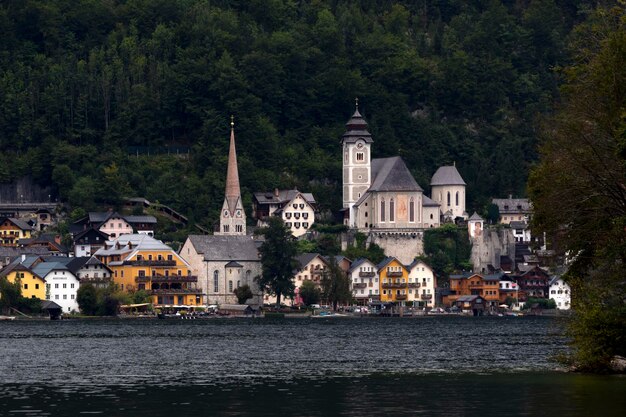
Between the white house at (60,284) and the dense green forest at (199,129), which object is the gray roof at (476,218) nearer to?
the dense green forest at (199,129)

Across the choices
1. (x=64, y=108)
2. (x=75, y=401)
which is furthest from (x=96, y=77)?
(x=75, y=401)

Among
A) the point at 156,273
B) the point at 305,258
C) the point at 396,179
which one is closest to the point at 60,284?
the point at 156,273

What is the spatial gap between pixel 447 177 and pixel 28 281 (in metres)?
50.0

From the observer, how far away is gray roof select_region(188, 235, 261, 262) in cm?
16412

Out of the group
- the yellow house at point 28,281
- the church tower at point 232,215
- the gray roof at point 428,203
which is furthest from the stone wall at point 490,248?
the yellow house at point 28,281

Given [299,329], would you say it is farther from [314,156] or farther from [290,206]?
[314,156]

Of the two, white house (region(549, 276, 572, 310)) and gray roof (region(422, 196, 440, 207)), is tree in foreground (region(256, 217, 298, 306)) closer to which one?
gray roof (region(422, 196, 440, 207))

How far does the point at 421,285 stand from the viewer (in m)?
170

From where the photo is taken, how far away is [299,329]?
124750mm

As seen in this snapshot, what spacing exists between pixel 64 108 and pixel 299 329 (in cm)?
7096

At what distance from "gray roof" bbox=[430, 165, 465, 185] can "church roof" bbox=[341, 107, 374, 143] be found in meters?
7.78

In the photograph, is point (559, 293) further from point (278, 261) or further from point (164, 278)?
point (164, 278)

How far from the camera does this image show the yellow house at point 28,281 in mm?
152625

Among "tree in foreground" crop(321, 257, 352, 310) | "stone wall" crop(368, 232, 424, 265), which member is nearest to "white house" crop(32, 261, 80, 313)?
"tree in foreground" crop(321, 257, 352, 310)
